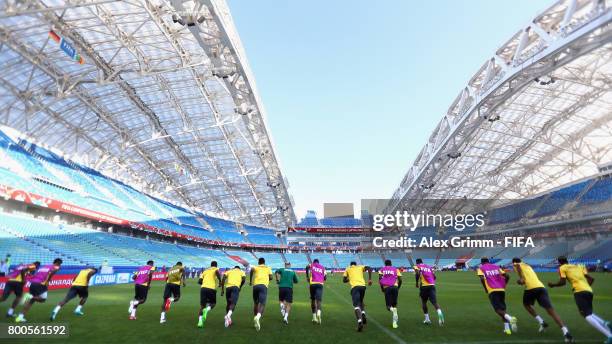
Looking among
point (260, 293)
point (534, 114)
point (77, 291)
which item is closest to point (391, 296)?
point (260, 293)

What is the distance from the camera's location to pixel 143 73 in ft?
69.5

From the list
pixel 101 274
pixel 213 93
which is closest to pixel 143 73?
pixel 213 93

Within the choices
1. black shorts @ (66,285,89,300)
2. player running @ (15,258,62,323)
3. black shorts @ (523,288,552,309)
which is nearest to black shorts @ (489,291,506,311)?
black shorts @ (523,288,552,309)

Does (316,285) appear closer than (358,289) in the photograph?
No

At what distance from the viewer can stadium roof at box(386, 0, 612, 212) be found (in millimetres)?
17516

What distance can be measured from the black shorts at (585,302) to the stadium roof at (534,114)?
13.2 meters

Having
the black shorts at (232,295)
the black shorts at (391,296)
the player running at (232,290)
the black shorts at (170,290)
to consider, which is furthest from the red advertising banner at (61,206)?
the black shorts at (391,296)

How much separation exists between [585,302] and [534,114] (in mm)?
29884

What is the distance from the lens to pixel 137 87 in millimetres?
26719

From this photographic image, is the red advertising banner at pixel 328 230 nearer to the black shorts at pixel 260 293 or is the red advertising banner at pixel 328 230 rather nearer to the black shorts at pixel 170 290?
the black shorts at pixel 170 290

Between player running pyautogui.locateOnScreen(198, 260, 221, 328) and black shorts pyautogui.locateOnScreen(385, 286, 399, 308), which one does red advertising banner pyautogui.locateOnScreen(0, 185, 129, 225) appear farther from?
black shorts pyautogui.locateOnScreen(385, 286, 399, 308)

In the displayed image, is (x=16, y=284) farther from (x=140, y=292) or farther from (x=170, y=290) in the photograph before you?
(x=170, y=290)

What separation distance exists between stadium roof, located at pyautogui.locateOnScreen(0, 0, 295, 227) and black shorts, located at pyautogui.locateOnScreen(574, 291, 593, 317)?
52.1 feet

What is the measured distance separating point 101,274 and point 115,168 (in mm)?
20267
